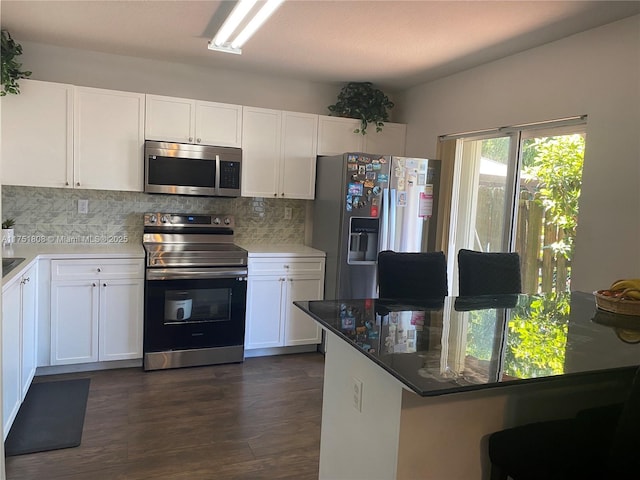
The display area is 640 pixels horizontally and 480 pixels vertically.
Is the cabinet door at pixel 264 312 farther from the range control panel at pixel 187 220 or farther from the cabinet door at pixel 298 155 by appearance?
the cabinet door at pixel 298 155

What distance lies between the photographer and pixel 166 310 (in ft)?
12.5

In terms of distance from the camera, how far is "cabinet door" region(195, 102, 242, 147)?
4.03m

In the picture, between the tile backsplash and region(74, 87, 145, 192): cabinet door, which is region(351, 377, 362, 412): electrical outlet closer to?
region(74, 87, 145, 192): cabinet door

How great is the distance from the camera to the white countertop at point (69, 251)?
3396 mm

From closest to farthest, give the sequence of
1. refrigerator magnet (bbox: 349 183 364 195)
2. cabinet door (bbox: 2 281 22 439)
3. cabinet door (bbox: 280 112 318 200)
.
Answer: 1. cabinet door (bbox: 2 281 22 439)
2. refrigerator magnet (bbox: 349 183 364 195)
3. cabinet door (bbox: 280 112 318 200)

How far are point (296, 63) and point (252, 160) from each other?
2.82 ft

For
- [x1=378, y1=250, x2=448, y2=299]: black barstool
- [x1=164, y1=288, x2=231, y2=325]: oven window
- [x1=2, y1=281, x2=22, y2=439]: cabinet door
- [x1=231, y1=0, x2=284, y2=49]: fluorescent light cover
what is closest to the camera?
[x1=2, y1=281, x2=22, y2=439]: cabinet door

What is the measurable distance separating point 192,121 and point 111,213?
1020 millimetres

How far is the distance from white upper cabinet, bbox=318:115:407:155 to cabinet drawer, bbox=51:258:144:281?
1.84 meters

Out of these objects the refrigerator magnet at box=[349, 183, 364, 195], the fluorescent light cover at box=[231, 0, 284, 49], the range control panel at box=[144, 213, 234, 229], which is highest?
the fluorescent light cover at box=[231, 0, 284, 49]

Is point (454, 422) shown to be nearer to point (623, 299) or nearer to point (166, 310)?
point (623, 299)

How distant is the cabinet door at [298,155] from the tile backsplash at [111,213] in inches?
13.0

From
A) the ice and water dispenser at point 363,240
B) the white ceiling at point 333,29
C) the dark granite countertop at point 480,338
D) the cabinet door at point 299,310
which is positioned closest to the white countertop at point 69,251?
the cabinet door at point 299,310

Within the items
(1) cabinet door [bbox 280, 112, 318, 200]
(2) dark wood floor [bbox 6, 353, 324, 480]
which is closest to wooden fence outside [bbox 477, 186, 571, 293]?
(1) cabinet door [bbox 280, 112, 318, 200]
